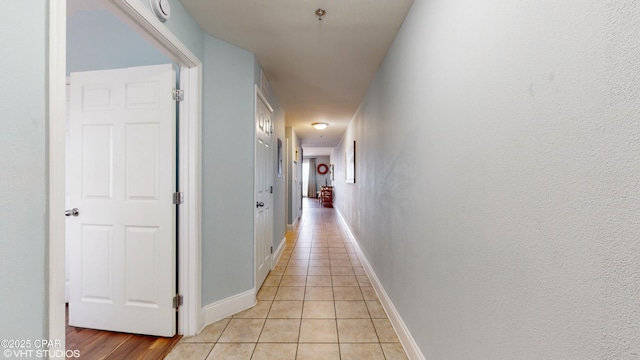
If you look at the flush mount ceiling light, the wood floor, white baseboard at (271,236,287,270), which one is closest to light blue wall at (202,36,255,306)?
the wood floor

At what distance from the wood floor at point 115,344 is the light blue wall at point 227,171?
401mm

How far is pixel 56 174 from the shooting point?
3.06ft

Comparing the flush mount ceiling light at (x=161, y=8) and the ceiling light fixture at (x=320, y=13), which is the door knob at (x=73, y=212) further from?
the ceiling light fixture at (x=320, y=13)

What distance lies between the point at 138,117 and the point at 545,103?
232cm

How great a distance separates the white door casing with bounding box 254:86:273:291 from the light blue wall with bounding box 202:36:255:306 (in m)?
0.15

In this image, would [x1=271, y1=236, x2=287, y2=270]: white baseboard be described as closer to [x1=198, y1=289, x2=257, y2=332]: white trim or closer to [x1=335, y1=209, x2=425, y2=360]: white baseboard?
[x1=198, y1=289, x2=257, y2=332]: white trim

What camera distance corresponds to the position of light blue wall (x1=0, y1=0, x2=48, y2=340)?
2.59 ft

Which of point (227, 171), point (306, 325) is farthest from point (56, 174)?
point (306, 325)

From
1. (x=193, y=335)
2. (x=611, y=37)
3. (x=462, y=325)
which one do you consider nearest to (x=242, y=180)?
(x=193, y=335)

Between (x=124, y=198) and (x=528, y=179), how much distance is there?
238cm

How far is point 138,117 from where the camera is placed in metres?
1.89

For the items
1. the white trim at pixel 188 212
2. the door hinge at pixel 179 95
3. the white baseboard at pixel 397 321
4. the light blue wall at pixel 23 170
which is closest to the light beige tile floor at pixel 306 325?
the white baseboard at pixel 397 321

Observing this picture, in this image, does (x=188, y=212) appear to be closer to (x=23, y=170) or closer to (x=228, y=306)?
(x=228, y=306)

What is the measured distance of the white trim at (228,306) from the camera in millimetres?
2103
